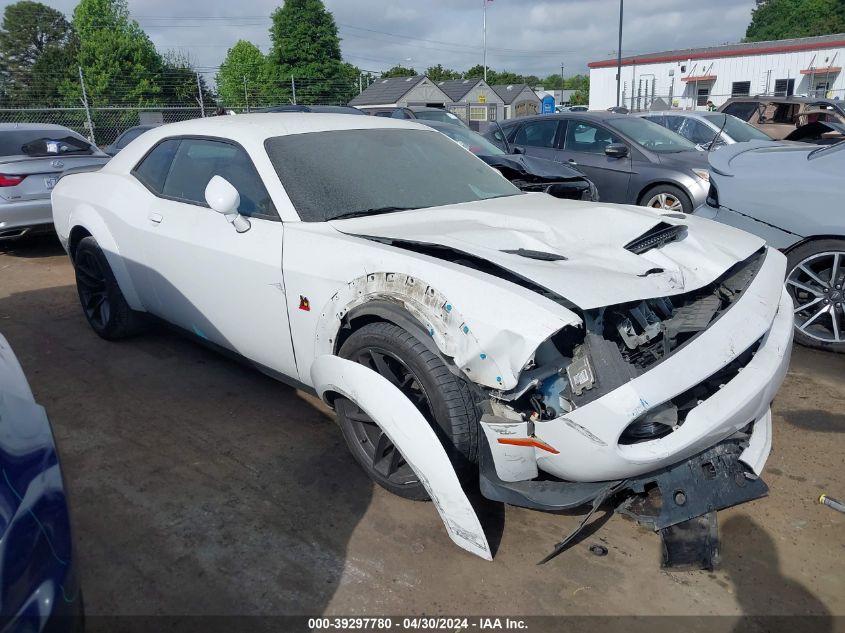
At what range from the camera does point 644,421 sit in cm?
213

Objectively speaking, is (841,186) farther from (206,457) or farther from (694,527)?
(206,457)

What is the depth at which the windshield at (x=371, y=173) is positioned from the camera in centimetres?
312

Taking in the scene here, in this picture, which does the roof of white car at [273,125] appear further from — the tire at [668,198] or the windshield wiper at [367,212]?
the tire at [668,198]

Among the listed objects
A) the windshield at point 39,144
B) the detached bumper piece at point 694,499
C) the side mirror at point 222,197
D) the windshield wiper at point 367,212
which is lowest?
the detached bumper piece at point 694,499

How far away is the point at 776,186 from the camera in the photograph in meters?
4.23

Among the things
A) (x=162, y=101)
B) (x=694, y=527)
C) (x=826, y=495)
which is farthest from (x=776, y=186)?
(x=162, y=101)

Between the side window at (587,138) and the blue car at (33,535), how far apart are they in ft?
25.0

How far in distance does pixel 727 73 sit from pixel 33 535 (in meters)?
48.4

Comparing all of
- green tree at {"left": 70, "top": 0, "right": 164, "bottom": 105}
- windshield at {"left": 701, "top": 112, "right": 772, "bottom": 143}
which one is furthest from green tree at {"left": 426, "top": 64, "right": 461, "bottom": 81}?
windshield at {"left": 701, "top": 112, "right": 772, "bottom": 143}

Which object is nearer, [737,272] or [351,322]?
[351,322]

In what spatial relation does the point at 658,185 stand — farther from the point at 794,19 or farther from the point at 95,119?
the point at 794,19

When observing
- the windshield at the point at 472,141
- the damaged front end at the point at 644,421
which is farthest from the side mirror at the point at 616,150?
the damaged front end at the point at 644,421

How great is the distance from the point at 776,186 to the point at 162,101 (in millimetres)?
34033

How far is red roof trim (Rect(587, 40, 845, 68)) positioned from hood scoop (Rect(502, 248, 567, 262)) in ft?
149
